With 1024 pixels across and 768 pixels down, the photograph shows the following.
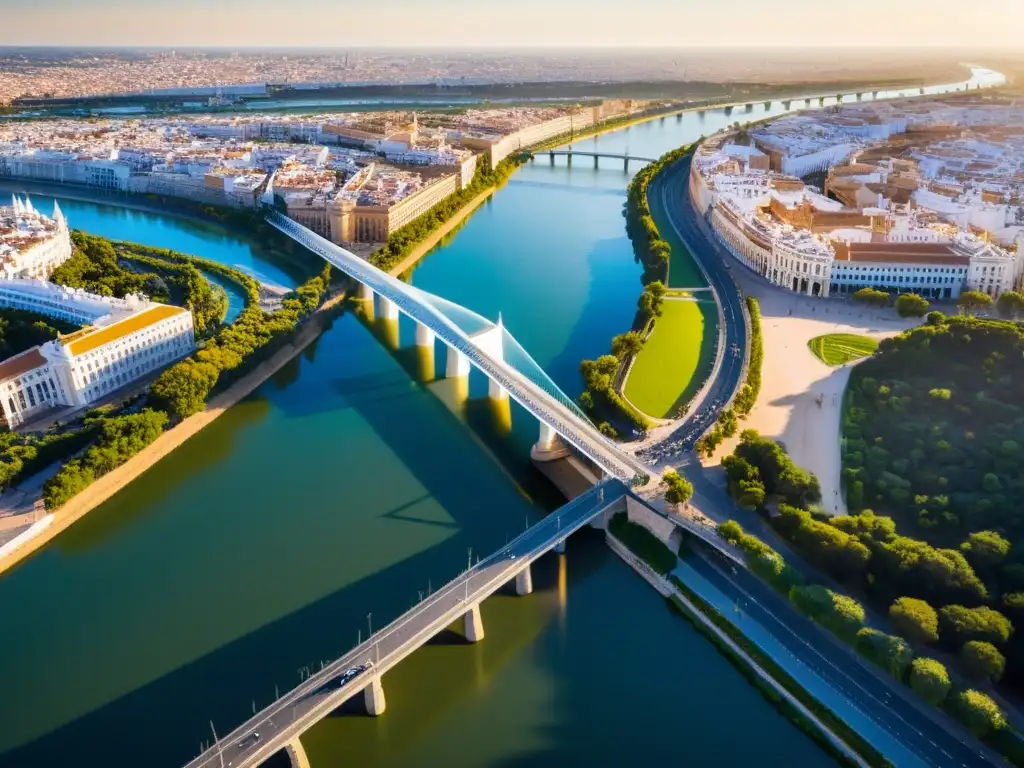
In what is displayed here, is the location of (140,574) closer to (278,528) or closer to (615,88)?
(278,528)

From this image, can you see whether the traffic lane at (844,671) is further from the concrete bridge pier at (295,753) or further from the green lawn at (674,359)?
the concrete bridge pier at (295,753)

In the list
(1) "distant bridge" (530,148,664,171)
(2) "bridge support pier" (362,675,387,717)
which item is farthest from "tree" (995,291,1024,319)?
(1) "distant bridge" (530,148,664,171)

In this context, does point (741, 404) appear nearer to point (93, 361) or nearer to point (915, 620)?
point (915, 620)

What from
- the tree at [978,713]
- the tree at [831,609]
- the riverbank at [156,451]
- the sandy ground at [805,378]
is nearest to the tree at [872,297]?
the sandy ground at [805,378]

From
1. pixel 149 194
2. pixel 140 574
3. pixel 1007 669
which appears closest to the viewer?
pixel 1007 669

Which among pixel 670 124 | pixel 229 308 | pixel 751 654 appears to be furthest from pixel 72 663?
pixel 670 124
